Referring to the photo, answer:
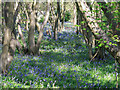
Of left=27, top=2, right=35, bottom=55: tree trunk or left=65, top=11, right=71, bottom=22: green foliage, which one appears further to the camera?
left=65, top=11, right=71, bottom=22: green foliage

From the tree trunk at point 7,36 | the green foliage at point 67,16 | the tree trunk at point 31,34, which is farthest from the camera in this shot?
the green foliage at point 67,16

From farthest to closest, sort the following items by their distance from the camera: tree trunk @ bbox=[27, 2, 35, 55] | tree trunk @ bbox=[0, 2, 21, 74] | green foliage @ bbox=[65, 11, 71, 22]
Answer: green foliage @ bbox=[65, 11, 71, 22] < tree trunk @ bbox=[27, 2, 35, 55] < tree trunk @ bbox=[0, 2, 21, 74]

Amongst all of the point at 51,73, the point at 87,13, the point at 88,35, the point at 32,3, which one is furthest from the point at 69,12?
the point at 87,13

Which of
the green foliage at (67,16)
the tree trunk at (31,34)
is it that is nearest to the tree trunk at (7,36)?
the tree trunk at (31,34)

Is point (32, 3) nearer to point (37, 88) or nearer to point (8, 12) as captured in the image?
point (8, 12)

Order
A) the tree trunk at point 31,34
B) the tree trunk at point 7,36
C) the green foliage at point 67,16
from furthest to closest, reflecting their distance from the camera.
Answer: the green foliage at point 67,16 → the tree trunk at point 31,34 → the tree trunk at point 7,36

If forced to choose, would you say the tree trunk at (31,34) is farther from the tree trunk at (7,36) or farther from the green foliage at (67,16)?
the green foliage at (67,16)

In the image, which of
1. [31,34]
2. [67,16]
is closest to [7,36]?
[31,34]

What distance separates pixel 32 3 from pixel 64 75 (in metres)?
9.68

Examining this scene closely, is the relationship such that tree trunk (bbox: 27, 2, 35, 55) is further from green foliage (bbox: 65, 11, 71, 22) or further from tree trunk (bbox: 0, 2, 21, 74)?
green foliage (bbox: 65, 11, 71, 22)

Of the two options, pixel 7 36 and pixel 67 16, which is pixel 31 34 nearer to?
pixel 7 36

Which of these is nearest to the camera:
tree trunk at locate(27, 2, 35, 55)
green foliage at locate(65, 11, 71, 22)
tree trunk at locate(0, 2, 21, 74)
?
tree trunk at locate(0, 2, 21, 74)

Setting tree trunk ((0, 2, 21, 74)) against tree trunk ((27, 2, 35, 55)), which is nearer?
tree trunk ((0, 2, 21, 74))

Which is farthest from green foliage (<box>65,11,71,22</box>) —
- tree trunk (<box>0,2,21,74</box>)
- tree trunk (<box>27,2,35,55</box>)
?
tree trunk (<box>0,2,21,74</box>)
